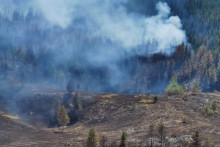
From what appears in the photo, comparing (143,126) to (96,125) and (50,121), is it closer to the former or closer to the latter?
(96,125)

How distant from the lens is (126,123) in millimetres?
76562

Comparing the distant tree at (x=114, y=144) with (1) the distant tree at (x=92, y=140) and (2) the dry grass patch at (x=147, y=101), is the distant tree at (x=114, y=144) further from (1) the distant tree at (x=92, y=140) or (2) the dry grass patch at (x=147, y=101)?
(2) the dry grass patch at (x=147, y=101)

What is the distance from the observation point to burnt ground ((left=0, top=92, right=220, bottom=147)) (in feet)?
205

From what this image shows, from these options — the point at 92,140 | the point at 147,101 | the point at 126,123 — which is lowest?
the point at 92,140

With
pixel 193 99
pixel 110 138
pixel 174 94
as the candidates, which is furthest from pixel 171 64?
pixel 110 138

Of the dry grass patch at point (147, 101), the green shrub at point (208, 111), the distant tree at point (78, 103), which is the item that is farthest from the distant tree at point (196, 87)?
the distant tree at point (78, 103)

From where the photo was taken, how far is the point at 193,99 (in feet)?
300

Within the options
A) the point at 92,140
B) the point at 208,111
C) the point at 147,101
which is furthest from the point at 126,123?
the point at 92,140

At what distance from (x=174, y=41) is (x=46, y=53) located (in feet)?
252

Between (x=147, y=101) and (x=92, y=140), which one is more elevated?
(x=147, y=101)

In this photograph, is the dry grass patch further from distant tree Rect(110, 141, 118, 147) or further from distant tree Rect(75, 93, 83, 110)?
distant tree Rect(110, 141, 118, 147)

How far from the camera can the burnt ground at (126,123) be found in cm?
6262

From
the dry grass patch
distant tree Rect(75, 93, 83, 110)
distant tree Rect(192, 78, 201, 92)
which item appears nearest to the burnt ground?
the dry grass patch

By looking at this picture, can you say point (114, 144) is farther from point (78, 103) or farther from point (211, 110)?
point (78, 103)
